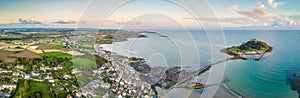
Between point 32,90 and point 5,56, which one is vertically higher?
point 5,56

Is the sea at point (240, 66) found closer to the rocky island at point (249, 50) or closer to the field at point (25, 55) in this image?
the rocky island at point (249, 50)

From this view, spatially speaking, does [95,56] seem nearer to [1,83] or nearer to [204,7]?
[1,83]

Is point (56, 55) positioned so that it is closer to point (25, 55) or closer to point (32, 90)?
point (25, 55)

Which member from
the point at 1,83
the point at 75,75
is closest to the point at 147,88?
the point at 75,75

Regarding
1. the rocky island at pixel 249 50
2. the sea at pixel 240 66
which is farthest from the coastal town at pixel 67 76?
the rocky island at pixel 249 50

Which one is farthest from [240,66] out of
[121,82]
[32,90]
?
[32,90]

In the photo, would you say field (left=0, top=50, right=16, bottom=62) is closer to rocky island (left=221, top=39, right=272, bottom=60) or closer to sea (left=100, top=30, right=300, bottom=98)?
sea (left=100, top=30, right=300, bottom=98)

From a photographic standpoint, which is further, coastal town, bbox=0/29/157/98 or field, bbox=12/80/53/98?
coastal town, bbox=0/29/157/98

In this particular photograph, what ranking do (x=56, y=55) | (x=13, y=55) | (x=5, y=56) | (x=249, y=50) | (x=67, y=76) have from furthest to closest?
(x=249, y=50) → (x=56, y=55) → (x=13, y=55) → (x=5, y=56) → (x=67, y=76)

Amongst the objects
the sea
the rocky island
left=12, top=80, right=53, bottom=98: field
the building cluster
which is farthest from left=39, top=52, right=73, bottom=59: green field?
the rocky island
